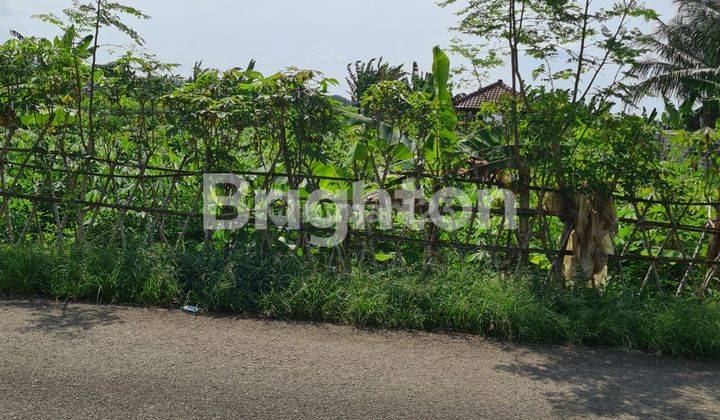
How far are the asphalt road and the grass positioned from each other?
0.53 feet

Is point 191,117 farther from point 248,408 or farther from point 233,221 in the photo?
point 248,408

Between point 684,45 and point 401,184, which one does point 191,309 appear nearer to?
point 401,184

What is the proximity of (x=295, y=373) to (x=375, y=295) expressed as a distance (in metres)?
1.32

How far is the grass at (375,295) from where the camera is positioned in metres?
5.40

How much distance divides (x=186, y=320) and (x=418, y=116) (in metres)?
2.48

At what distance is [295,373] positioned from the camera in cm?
447

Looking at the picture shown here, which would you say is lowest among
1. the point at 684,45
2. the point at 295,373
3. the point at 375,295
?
the point at 295,373

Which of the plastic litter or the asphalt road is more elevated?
the plastic litter

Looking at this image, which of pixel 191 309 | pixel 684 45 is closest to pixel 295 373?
pixel 191 309

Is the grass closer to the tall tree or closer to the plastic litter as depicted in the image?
the plastic litter

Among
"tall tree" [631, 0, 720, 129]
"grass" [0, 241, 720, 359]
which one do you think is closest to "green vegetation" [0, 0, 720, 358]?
"grass" [0, 241, 720, 359]

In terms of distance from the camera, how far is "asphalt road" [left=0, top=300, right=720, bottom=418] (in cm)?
399

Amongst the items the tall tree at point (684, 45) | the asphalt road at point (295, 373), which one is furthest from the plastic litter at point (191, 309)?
the tall tree at point (684, 45)

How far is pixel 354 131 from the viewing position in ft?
20.7
